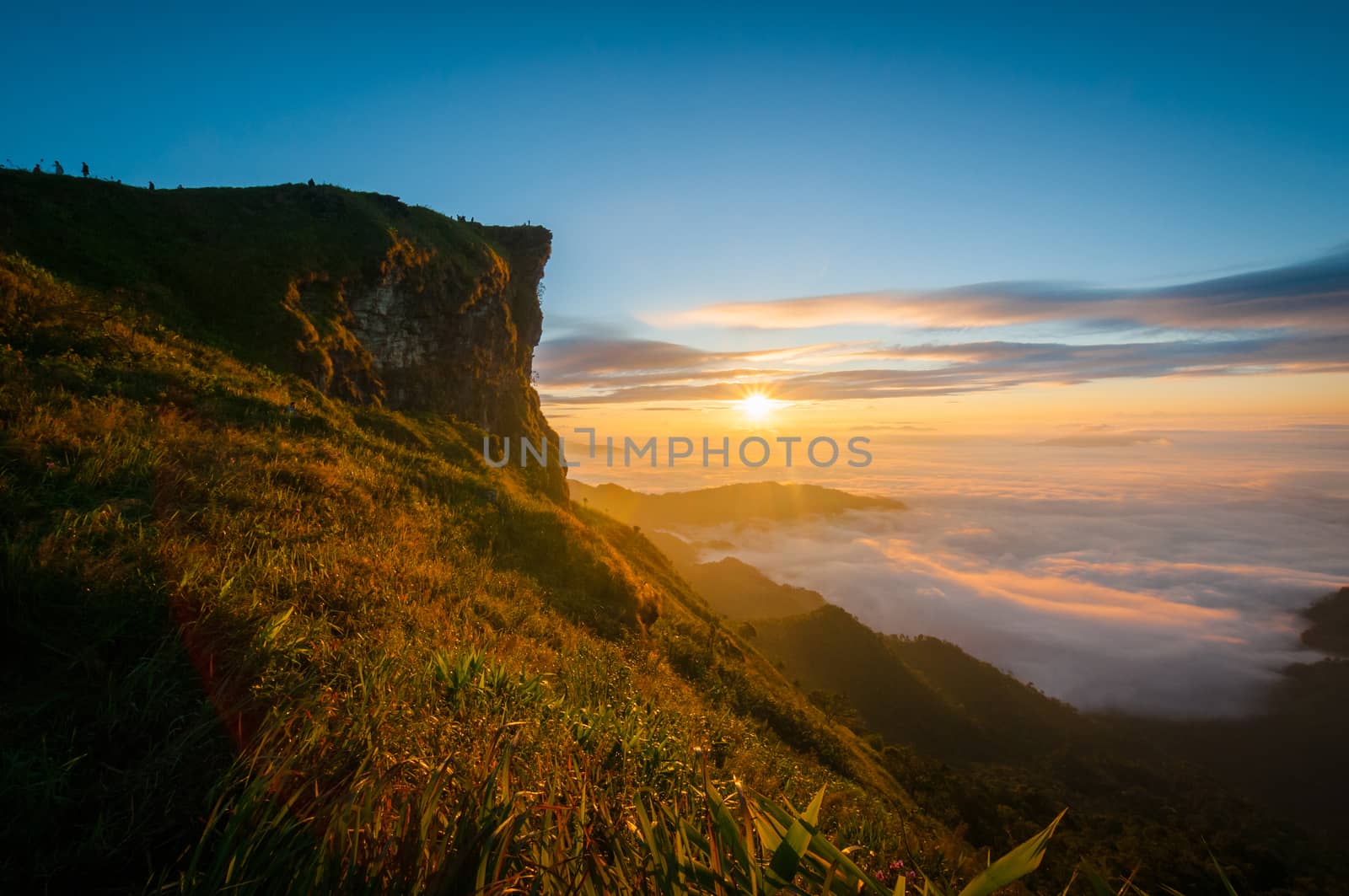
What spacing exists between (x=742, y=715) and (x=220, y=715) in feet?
39.3

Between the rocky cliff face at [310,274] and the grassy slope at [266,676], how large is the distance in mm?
5637

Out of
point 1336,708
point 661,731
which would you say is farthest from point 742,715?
point 1336,708

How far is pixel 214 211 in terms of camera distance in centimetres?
2106

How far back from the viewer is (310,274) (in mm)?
20016

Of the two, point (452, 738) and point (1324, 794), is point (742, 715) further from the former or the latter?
point (1324, 794)

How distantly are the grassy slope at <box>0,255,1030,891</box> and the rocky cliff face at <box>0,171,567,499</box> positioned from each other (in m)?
5.64

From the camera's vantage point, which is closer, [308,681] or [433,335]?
[308,681]

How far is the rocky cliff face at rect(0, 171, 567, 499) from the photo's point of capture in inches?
597

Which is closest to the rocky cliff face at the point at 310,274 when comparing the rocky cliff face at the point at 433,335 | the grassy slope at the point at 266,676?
the rocky cliff face at the point at 433,335

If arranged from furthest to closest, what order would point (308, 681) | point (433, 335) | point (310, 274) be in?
point (433, 335) → point (310, 274) → point (308, 681)

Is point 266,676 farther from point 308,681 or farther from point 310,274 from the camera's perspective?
point 310,274

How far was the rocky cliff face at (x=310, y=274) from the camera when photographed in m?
15.2

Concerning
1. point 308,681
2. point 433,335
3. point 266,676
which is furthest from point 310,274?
point 308,681

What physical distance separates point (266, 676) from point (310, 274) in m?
20.3
